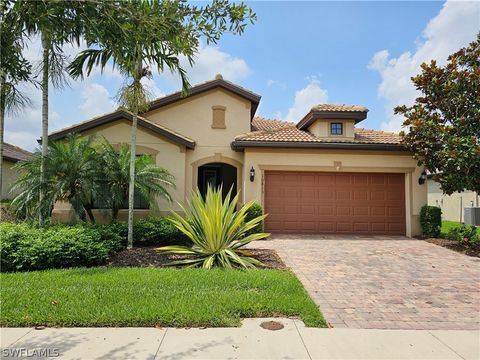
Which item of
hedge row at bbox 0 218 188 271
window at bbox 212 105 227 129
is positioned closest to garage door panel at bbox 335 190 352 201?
window at bbox 212 105 227 129

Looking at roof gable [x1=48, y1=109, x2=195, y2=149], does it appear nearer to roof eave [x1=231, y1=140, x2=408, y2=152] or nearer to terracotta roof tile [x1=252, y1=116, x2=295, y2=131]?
roof eave [x1=231, y1=140, x2=408, y2=152]

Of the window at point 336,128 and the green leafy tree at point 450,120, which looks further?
the window at point 336,128

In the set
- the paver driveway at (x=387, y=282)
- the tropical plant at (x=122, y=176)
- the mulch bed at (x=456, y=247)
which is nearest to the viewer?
the paver driveway at (x=387, y=282)

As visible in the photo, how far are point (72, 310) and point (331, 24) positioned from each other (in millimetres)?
8773

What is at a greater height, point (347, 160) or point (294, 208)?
point (347, 160)

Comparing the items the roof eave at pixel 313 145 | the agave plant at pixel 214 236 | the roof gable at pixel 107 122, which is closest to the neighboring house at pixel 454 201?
the roof eave at pixel 313 145

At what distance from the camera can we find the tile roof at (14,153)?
58.9ft

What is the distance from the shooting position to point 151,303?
518cm

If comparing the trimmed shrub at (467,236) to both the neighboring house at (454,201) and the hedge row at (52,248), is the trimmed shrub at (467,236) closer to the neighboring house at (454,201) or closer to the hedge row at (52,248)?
Result: the neighboring house at (454,201)

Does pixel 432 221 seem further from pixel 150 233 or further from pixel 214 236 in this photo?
pixel 150 233

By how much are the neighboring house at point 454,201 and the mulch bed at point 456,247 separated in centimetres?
886

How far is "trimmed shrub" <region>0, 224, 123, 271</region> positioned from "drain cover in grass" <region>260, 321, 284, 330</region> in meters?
4.63

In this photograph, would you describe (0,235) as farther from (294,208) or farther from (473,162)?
(473,162)

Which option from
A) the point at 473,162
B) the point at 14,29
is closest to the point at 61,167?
the point at 14,29
